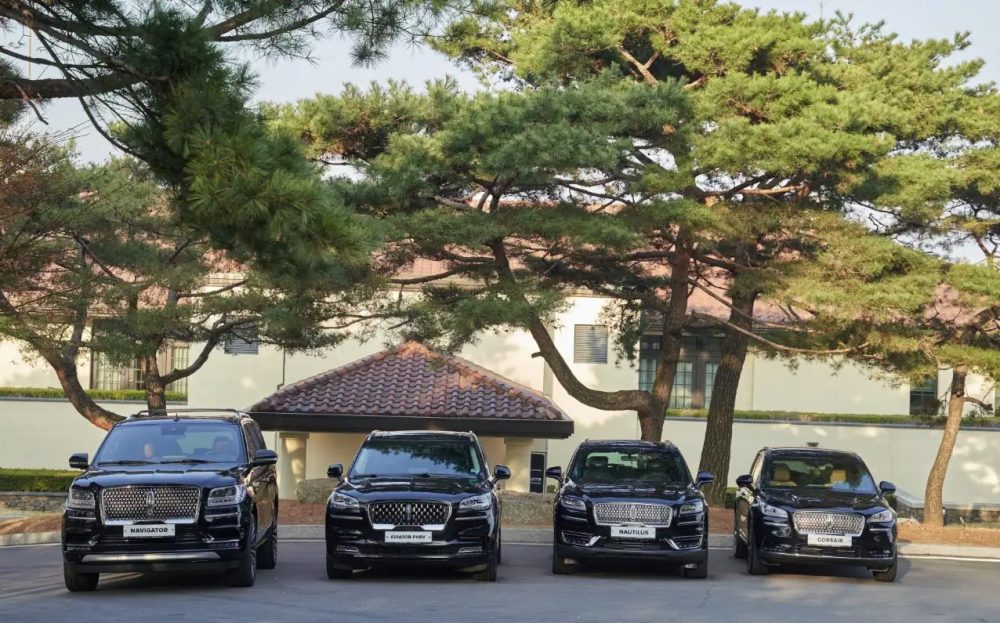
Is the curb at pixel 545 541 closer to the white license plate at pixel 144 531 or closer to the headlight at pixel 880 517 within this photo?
the headlight at pixel 880 517

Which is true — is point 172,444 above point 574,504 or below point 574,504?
above

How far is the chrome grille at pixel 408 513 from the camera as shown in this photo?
15078 millimetres

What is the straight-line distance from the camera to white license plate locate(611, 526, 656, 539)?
632 inches

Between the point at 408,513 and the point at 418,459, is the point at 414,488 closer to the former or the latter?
the point at 408,513

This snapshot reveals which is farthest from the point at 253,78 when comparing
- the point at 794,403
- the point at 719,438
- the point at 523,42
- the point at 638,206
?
the point at 794,403

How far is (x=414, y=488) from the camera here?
15547mm

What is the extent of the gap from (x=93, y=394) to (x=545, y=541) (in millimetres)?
23581

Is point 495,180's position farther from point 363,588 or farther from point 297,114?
point 363,588

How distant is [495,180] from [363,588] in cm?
918

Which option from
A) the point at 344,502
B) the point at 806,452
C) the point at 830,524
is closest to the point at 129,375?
the point at 806,452

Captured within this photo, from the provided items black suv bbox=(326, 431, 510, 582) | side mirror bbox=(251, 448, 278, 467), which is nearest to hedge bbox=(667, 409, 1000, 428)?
black suv bbox=(326, 431, 510, 582)

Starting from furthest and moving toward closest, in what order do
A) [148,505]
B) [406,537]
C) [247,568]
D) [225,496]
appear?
[406,537] < [247,568] < [225,496] < [148,505]

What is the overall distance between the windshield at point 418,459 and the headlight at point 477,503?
950mm

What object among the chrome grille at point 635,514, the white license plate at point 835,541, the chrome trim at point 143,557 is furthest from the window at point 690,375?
the chrome trim at point 143,557
